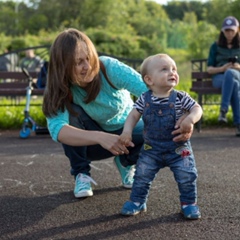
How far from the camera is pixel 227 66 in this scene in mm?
6910

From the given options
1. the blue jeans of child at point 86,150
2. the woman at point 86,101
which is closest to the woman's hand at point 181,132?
the woman at point 86,101

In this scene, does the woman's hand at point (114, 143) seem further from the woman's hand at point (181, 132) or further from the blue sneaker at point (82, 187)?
the blue sneaker at point (82, 187)

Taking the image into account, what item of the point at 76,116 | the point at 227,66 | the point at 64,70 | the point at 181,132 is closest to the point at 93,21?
the point at 227,66

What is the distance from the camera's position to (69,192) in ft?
12.7

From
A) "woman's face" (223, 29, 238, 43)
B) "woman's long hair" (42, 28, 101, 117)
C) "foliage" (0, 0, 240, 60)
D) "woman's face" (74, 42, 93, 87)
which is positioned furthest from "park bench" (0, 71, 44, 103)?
"foliage" (0, 0, 240, 60)

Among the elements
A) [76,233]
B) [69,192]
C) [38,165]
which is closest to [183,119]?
[76,233]

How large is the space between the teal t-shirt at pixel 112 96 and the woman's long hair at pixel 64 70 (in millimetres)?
67

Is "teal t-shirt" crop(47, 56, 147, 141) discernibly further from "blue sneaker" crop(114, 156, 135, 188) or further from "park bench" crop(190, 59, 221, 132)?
"park bench" crop(190, 59, 221, 132)

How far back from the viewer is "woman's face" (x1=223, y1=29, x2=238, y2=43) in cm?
702

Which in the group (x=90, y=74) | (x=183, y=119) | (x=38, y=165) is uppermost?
(x=90, y=74)

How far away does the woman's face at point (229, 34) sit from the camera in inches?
277

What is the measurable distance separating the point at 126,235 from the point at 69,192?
1086 mm

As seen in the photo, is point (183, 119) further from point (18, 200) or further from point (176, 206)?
point (18, 200)

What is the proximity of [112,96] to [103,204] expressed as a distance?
0.72 metres
